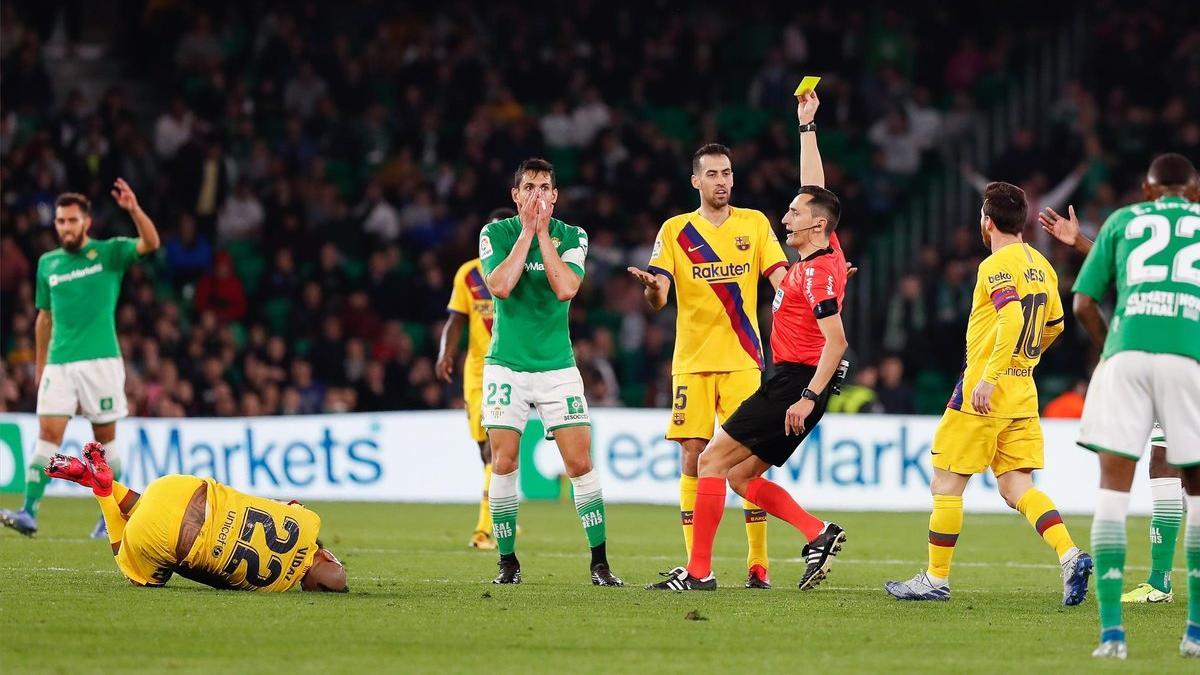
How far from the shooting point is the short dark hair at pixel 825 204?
9609mm

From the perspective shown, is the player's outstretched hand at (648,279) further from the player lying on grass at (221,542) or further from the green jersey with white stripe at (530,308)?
the player lying on grass at (221,542)

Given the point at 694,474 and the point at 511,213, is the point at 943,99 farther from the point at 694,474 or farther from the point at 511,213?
the point at 694,474

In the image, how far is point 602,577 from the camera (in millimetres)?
9992

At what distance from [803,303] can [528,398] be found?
65.1 inches

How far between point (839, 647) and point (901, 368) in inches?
525

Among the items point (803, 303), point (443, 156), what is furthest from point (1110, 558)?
point (443, 156)

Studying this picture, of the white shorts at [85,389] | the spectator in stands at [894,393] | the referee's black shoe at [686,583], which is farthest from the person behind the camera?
the spectator in stands at [894,393]

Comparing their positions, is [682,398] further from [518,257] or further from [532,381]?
[518,257]

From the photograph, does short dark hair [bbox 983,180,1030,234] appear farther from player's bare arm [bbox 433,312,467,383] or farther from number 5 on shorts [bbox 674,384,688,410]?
player's bare arm [bbox 433,312,467,383]

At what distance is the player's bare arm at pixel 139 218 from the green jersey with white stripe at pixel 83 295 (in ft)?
1.45

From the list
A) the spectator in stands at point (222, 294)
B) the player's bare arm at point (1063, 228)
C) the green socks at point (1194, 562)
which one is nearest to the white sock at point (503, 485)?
the player's bare arm at point (1063, 228)

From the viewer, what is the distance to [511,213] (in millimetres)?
12164

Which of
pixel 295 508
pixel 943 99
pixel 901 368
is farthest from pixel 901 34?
pixel 295 508

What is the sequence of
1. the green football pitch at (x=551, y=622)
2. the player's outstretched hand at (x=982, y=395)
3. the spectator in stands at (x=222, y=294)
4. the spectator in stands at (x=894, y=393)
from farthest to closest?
Answer: 1. the spectator in stands at (x=222, y=294)
2. the spectator in stands at (x=894, y=393)
3. the player's outstretched hand at (x=982, y=395)
4. the green football pitch at (x=551, y=622)
